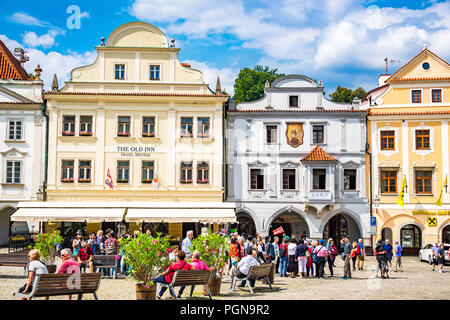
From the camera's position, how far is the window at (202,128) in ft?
114

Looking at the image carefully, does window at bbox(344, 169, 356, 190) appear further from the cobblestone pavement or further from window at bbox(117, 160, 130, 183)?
window at bbox(117, 160, 130, 183)

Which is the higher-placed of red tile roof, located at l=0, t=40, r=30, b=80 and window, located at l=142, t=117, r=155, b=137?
red tile roof, located at l=0, t=40, r=30, b=80

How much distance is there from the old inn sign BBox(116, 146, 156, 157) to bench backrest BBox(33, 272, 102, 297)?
848 inches

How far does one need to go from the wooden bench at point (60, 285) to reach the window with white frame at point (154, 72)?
75.4ft

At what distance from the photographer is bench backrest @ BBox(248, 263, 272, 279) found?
55.0ft

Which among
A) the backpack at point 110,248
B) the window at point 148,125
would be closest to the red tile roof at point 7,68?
the window at point 148,125

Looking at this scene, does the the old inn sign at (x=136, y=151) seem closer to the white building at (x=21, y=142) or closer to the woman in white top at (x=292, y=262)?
the white building at (x=21, y=142)

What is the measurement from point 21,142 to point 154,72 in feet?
29.5

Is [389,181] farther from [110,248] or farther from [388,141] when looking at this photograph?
[110,248]

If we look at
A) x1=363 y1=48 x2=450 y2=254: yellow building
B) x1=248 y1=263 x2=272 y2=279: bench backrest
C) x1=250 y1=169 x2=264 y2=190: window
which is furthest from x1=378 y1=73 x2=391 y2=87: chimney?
x1=248 y1=263 x2=272 y2=279: bench backrest

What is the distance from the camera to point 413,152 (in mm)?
35312

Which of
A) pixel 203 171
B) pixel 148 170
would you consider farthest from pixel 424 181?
pixel 148 170
